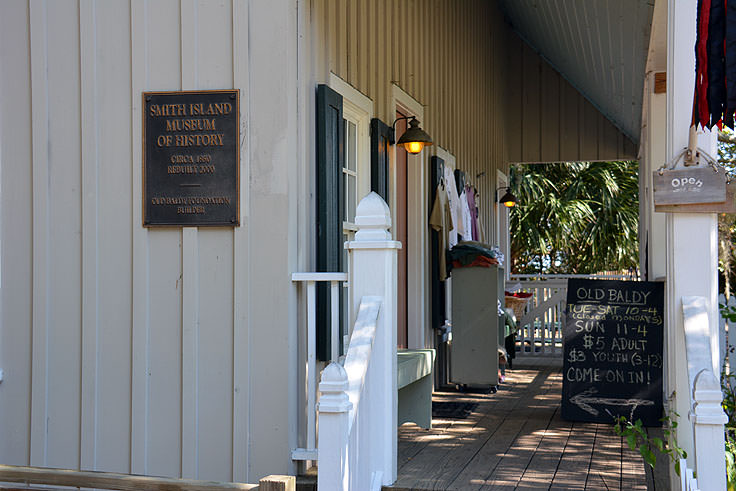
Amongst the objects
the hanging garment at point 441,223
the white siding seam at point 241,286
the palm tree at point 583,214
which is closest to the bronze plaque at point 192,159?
the white siding seam at point 241,286

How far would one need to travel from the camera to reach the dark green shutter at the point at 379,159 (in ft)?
17.9

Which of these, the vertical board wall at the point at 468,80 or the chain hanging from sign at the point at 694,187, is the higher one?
the vertical board wall at the point at 468,80

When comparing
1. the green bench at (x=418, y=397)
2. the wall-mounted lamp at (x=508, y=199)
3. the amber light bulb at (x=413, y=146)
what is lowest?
the green bench at (x=418, y=397)

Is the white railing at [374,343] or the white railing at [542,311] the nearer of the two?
the white railing at [374,343]

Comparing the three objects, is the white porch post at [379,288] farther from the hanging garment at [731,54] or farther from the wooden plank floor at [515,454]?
the hanging garment at [731,54]

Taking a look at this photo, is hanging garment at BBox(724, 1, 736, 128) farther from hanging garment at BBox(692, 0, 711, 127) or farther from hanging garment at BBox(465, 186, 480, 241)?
hanging garment at BBox(465, 186, 480, 241)

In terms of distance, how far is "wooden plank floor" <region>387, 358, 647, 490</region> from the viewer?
399 cm

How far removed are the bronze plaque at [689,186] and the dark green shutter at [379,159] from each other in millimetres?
2361

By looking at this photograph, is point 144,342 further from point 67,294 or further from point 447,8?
point 447,8

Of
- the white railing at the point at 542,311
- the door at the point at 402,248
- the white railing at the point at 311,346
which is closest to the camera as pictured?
the white railing at the point at 311,346

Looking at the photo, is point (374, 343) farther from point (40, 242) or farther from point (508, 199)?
point (508, 199)

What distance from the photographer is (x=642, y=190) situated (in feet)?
35.1

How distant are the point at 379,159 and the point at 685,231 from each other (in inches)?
98.1

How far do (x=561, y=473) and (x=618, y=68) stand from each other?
219 inches
